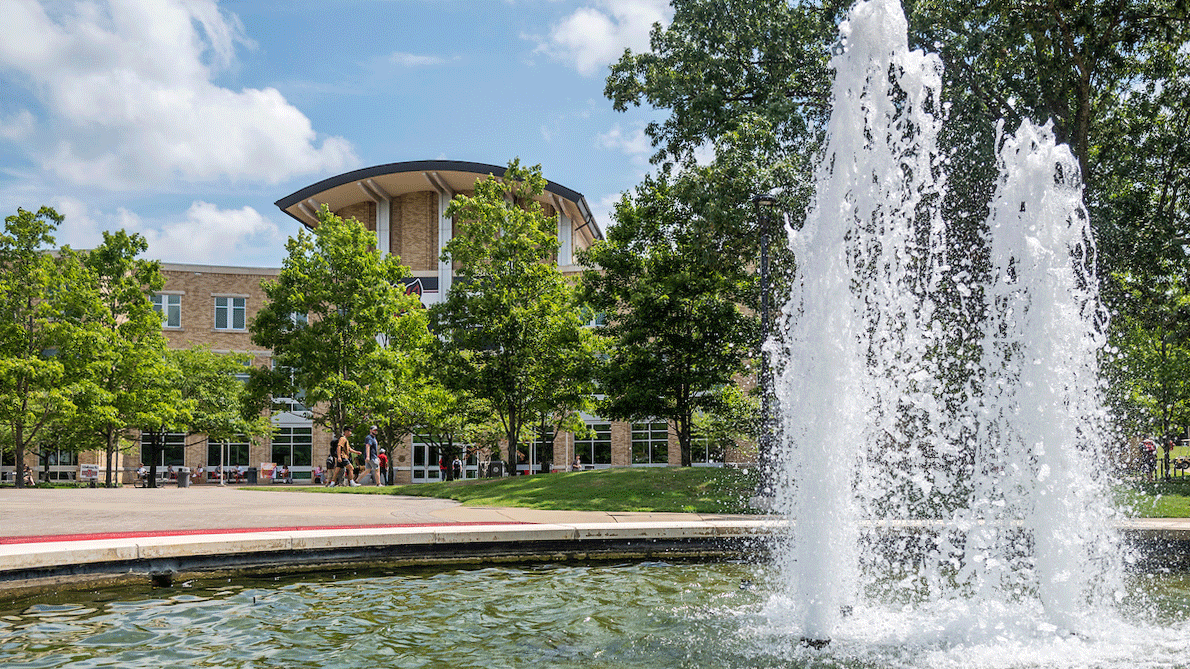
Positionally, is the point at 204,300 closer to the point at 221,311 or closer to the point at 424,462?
the point at 221,311

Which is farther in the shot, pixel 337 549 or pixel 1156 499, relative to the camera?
pixel 1156 499

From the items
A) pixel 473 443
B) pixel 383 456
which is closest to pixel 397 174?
pixel 473 443

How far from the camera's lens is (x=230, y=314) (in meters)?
46.3

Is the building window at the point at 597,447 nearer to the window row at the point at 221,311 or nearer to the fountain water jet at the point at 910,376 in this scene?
the window row at the point at 221,311

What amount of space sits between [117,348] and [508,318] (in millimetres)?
15425

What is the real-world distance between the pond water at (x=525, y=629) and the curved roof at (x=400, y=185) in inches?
1457

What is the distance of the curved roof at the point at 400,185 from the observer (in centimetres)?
4500

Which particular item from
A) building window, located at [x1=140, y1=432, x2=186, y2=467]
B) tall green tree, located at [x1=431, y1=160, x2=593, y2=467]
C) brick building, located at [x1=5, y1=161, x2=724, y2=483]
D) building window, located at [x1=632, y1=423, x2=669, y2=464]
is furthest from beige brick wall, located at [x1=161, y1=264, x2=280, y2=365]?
tall green tree, located at [x1=431, y1=160, x2=593, y2=467]

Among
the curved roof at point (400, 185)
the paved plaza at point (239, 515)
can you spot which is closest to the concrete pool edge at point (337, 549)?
the paved plaza at point (239, 515)

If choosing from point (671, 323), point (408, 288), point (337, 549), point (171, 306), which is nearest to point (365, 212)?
point (408, 288)

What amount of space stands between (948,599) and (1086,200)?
1399 cm

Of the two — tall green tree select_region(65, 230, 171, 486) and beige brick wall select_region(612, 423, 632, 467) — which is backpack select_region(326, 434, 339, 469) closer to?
tall green tree select_region(65, 230, 171, 486)

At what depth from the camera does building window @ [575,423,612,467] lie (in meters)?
44.7

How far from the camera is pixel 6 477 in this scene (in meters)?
43.4
